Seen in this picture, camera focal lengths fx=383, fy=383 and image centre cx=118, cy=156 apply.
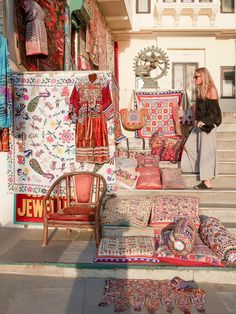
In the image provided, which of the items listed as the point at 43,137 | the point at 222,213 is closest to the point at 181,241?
the point at 222,213

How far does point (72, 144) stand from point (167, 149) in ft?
8.72

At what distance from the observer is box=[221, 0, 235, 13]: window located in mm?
14289

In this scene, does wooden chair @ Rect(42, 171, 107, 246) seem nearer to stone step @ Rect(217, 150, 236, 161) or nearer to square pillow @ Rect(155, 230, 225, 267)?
square pillow @ Rect(155, 230, 225, 267)

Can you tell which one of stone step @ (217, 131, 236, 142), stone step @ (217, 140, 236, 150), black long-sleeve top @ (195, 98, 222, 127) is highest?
black long-sleeve top @ (195, 98, 222, 127)

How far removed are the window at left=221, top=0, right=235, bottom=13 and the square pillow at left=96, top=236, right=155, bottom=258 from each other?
1212 centimetres

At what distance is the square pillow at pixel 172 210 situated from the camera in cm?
496

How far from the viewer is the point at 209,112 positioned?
220 inches

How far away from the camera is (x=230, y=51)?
1434cm

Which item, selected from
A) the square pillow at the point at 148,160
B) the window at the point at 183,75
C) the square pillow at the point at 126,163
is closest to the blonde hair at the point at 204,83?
the square pillow at the point at 126,163

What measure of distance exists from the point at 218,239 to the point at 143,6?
471 inches

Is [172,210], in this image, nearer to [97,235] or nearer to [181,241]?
[181,241]

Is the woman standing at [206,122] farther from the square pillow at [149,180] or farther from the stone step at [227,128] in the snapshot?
the stone step at [227,128]

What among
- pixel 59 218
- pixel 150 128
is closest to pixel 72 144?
pixel 59 218

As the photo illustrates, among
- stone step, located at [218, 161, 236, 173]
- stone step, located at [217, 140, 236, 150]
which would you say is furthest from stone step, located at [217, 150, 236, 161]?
stone step, located at [218, 161, 236, 173]
